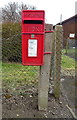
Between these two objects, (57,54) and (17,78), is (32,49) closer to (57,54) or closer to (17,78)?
(57,54)

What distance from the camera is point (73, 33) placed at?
841 inches

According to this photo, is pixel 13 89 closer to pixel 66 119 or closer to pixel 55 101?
pixel 55 101

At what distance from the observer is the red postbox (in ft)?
7.11

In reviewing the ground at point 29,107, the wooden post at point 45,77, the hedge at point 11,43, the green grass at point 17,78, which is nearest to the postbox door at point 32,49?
the wooden post at point 45,77


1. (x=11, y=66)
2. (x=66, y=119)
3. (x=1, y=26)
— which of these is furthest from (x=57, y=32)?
(x=1, y=26)

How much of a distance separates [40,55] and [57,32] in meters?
0.75

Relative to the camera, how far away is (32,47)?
7.41 feet

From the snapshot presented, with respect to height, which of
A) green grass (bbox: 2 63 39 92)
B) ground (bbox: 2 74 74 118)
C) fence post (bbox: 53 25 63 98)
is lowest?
ground (bbox: 2 74 74 118)

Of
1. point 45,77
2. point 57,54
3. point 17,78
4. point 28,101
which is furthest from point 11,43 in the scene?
point 45,77

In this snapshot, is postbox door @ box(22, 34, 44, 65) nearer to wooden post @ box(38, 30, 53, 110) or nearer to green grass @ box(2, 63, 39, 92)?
wooden post @ box(38, 30, 53, 110)

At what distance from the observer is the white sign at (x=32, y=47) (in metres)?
2.24

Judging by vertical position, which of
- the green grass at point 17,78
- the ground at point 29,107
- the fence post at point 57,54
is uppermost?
the fence post at point 57,54

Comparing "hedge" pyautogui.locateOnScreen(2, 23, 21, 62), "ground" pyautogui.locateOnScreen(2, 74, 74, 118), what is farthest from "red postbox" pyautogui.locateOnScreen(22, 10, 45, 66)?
"hedge" pyautogui.locateOnScreen(2, 23, 21, 62)

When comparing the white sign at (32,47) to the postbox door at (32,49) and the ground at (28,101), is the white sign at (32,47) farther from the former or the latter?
the ground at (28,101)
